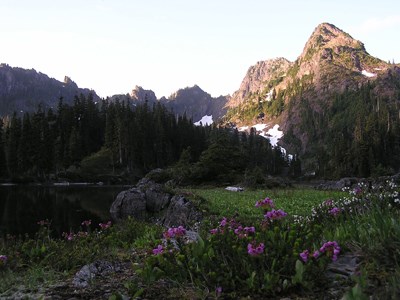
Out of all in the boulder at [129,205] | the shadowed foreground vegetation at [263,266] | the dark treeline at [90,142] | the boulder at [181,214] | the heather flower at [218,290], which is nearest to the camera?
the heather flower at [218,290]

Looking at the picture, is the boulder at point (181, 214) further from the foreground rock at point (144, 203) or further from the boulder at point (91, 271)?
the boulder at point (91, 271)

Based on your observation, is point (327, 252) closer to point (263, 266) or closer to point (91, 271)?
point (263, 266)

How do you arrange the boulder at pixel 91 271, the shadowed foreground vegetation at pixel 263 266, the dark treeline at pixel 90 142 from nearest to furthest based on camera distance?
1. the shadowed foreground vegetation at pixel 263 266
2. the boulder at pixel 91 271
3. the dark treeline at pixel 90 142

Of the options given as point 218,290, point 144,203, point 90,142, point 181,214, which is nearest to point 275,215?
point 218,290

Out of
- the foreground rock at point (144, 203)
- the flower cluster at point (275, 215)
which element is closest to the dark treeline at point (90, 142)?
the foreground rock at point (144, 203)

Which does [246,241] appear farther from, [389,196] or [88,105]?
[88,105]

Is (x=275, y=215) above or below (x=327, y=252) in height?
above

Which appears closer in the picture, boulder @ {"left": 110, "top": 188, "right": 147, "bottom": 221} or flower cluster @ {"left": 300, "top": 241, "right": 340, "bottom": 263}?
flower cluster @ {"left": 300, "top": 241, "right": 340, "bottom": 263}

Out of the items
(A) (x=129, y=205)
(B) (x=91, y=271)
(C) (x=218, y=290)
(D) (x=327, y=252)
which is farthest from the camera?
(A) (x=129, y=205)

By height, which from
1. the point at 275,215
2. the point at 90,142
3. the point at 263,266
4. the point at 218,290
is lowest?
the point at 218,290

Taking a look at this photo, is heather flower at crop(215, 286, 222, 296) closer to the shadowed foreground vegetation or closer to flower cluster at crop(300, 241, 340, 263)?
the shadowed foreground vegetation

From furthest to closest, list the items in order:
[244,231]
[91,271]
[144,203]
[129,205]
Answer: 1. [144,203]
2. [129,205]
3. [91,271]
4. [244,231]

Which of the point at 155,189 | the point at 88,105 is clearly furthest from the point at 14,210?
the point at 88,105

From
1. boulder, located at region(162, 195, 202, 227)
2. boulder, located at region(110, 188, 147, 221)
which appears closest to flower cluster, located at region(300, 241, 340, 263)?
boulder, located at region(162, 195, 202, 227)
